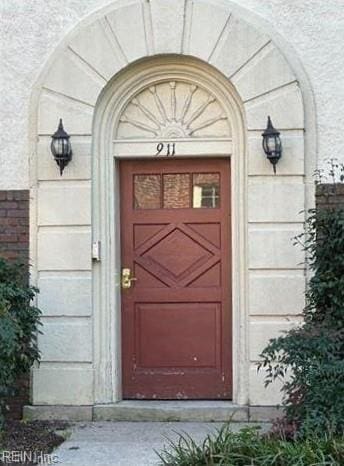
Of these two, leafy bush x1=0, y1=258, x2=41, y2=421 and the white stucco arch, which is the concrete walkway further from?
leafy bush x1=0, y1=258, x2=41, y2=421

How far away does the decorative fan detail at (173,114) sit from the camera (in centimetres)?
738

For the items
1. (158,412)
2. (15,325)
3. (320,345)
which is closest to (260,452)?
(320,345)

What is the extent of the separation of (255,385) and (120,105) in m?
2.92

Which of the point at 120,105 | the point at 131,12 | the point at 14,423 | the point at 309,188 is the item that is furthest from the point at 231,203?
the point at 14,423

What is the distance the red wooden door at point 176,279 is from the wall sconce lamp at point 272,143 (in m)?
0.57

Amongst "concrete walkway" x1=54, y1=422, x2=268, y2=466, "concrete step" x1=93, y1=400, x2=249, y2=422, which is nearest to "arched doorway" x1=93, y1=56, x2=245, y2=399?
"concrete step" x1=93, y1=400, x2=249, y2=422

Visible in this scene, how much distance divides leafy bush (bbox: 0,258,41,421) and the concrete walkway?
0.72 metres

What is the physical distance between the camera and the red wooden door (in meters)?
7.41

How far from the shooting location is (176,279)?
7.45m

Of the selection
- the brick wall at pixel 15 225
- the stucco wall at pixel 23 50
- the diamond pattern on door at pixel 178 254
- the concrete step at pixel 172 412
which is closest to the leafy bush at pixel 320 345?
the concrete step at pixel 172 412

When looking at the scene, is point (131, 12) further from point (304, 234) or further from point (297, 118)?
point (304, 234)

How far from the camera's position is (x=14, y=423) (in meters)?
7.02

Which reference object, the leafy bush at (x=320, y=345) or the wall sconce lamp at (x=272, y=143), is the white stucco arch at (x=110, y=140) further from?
the leafy bush at (x=320, y=345)

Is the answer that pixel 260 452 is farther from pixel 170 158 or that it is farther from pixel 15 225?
pixel 15 225
